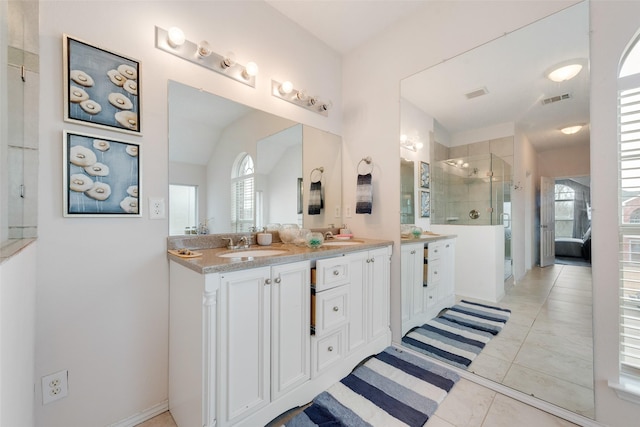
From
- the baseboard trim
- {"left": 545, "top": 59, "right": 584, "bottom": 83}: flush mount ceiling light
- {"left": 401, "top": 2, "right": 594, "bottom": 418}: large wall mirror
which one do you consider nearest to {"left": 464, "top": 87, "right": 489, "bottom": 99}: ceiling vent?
{"left": 401, "top": 2, "right": 594, "bottom": 418}: large wall mirror

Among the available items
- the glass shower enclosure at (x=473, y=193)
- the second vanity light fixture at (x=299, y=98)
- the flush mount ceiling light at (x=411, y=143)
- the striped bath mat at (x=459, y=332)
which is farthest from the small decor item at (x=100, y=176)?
Result: the striped bath mat at (x=459, y=332)

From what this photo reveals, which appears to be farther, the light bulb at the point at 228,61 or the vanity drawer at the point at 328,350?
the light bulb at the point at 228,61

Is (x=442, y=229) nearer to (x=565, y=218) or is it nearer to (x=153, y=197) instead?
(x=565, y=218)

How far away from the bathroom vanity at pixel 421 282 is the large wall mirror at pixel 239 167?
2.58 ft

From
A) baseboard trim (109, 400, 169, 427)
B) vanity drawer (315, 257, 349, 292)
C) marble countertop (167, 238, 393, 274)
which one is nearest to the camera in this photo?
marble countertop (167, 238, 393, 274)

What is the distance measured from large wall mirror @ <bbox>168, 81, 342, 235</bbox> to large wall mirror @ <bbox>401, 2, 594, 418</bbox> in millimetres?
850

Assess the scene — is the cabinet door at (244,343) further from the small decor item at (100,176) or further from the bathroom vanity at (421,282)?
the bathroom vanity at (421,282)

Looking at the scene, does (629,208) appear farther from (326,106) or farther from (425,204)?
(326,106)

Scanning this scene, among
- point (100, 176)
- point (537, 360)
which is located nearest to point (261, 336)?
point (100, 176)

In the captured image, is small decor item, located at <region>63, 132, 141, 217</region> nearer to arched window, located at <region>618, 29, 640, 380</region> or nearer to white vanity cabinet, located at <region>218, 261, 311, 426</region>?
white vanity cabinet, located at <region>218, 261, 311, 426</region>

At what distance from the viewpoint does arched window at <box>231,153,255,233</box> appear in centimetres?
183

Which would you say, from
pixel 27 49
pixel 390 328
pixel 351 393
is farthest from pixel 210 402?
pixel 27 49

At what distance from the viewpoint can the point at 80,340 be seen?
1236 millimetres

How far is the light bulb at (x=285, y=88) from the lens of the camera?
2.03 m
